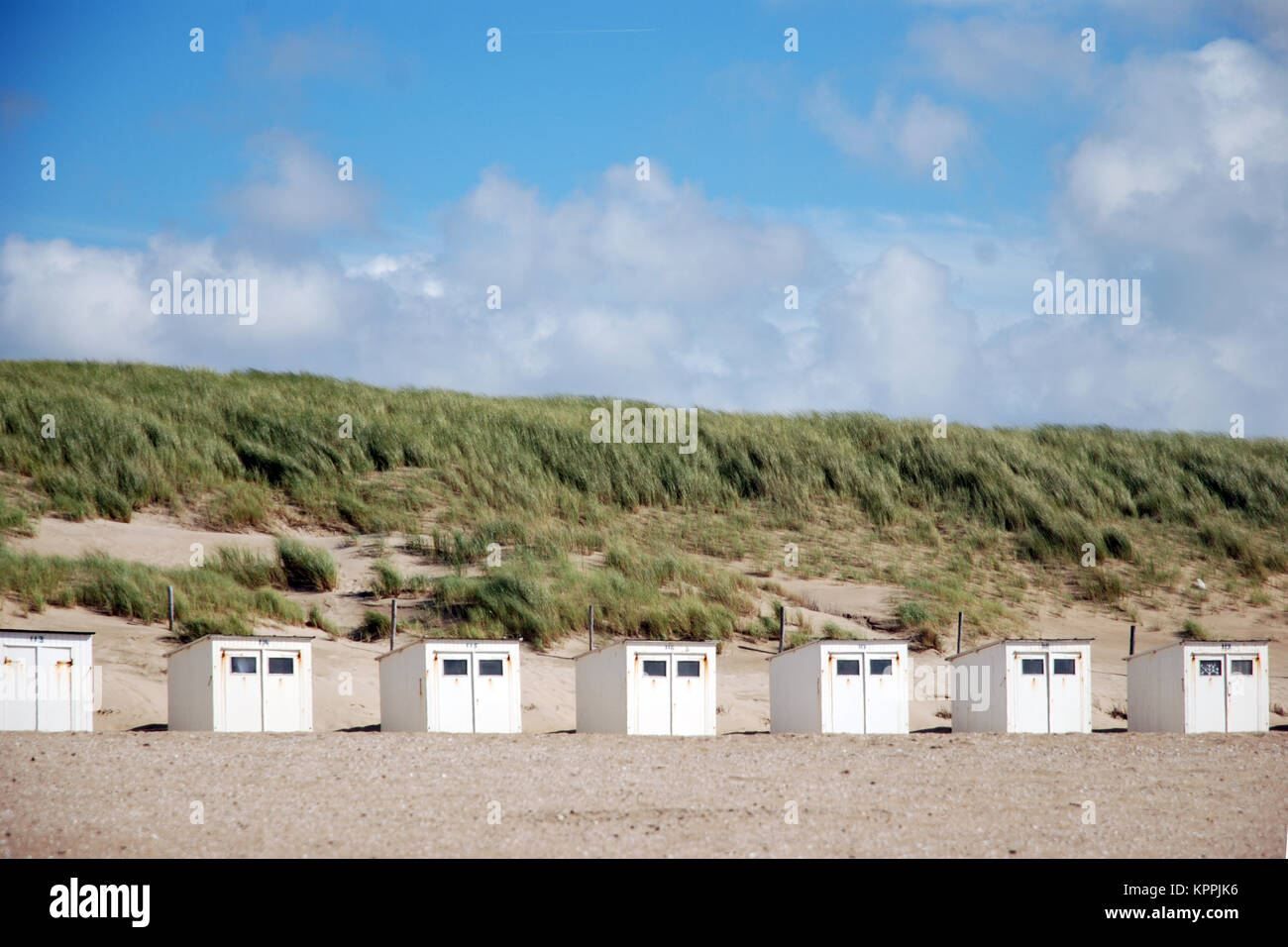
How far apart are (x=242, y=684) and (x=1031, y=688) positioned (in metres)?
10.7

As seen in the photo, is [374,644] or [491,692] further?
[374,644]

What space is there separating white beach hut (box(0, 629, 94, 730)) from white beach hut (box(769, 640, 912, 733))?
9.35 m

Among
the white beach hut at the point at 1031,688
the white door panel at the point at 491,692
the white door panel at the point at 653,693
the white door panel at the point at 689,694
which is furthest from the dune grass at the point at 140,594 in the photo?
the white beach hut at the point at 1031,688

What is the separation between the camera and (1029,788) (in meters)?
14.8

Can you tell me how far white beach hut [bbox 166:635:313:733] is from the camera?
1756 centimetres

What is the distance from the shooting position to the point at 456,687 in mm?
18266

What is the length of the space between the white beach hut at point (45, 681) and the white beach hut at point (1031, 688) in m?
12.0

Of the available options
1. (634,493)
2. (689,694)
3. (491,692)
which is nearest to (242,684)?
(491,692)

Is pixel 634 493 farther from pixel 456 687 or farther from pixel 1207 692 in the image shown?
pixel 1207 692

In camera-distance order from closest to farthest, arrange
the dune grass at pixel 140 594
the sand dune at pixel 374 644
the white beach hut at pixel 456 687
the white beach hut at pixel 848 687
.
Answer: the white beach hut at pixel 456 687 < the white beach hut at pixel 848 687 < the sand dune at pixel 374 644 < the dune grass at pixel 140 594

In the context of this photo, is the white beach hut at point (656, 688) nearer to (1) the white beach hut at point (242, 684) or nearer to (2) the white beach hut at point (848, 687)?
(2) the white beach hut at point (848, 687)

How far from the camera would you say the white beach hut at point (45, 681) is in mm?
16797
